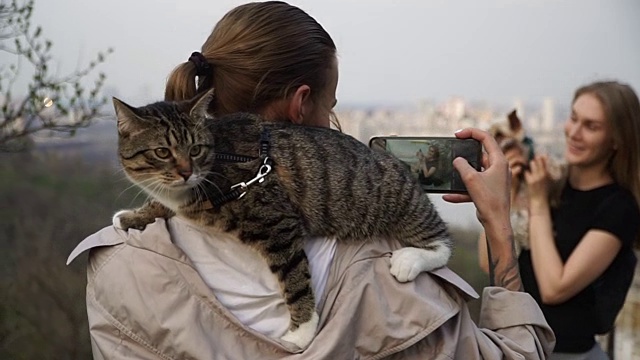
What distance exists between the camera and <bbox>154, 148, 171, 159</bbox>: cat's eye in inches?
39.0

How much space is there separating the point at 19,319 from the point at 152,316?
1.43m

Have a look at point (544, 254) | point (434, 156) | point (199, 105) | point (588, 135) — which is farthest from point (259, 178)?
point (588, 135)

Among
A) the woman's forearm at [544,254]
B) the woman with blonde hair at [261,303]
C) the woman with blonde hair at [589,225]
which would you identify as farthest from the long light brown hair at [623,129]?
the woman with blonde hair at [261,303]

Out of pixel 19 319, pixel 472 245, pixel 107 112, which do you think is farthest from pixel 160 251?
pixel 472 245

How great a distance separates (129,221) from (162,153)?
112mm

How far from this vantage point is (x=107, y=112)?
205 cm

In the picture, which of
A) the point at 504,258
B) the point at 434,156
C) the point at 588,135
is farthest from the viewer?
the point at 588,135

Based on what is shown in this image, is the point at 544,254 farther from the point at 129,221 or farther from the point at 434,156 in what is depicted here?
the point at 129,221

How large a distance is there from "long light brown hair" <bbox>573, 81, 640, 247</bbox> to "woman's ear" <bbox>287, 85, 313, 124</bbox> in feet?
4.16

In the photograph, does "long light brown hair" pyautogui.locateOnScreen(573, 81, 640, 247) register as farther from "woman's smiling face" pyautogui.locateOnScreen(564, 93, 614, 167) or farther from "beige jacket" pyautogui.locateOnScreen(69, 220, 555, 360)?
"beige jacket" pyautogui.locateOnScreen(69, 220, 555, 360)

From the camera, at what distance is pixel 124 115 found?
3.26ft

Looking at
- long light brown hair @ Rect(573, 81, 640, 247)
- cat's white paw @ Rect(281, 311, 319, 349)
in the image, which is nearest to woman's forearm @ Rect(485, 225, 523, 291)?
cat's white paw @ Rect(281, 311, 319, 349)

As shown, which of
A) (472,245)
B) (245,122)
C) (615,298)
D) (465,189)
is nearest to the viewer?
(245,122)

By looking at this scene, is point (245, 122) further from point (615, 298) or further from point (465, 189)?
point (615, 298)
